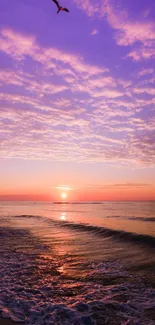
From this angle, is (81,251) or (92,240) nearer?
(81,251)

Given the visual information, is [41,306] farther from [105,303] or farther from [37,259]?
[37,259]

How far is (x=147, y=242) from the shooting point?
63.8ft

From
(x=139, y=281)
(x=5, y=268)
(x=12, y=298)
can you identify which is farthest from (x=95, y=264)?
(x=12, y=298)

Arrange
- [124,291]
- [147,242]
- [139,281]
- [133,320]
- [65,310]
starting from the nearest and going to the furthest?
[133,320]
[65,310]
[124,291]
[139,281]
[147,242]

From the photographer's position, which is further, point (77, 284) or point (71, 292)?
point (77, 284)

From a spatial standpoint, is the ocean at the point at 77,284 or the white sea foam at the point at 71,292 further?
the ocean at the point at 77,284

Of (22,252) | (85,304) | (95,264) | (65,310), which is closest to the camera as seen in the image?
(65,310)

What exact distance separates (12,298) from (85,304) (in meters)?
2.39

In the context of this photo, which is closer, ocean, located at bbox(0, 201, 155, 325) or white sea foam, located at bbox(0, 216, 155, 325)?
white sea foam, located at bbox(0, 216, 155, 325)

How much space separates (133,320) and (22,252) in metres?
9.88

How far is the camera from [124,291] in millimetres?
9469

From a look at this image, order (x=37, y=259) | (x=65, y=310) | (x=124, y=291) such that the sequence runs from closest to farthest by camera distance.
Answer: (x=65, y=310) < (x=124, y=291) < (x=37, y=259)

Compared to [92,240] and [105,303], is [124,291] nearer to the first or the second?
[105,303]

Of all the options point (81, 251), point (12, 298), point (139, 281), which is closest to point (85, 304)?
point (12, 298)
